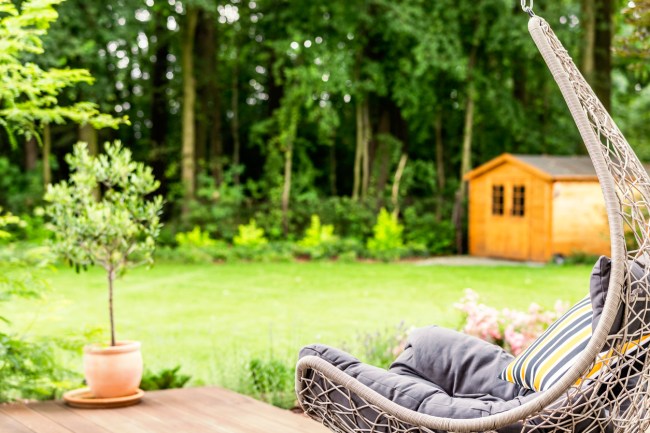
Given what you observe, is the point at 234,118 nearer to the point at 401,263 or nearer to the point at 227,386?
the point at 401,263

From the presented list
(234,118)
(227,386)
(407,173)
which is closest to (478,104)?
(407,173)

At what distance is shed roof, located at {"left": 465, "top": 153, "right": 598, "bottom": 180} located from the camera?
14000mm

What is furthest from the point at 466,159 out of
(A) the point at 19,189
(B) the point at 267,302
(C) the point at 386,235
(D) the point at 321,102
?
(A) the point at 19,189

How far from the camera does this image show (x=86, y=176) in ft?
15.6

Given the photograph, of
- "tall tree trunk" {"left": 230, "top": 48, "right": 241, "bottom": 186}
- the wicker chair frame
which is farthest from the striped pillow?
"tall tree trunk" {"left": 230, "top": 48, "right": 241, "bottom": 186}

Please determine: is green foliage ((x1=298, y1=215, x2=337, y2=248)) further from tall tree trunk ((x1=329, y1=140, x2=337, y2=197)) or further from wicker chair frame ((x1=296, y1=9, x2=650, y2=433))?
wicker chair frame ((x1=296, y1=9, x2=650, y2=433))

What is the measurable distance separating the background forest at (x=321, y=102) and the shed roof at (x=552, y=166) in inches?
59.2

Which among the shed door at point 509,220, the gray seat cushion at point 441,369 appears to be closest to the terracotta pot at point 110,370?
the gray seat cushion at point 441,369

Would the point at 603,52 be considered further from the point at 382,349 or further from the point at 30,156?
the point at 382,349

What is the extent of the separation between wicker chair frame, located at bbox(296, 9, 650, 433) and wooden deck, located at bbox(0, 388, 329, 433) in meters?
Answer: 1.31

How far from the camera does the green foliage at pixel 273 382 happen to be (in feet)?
15.6

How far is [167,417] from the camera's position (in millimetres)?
4195

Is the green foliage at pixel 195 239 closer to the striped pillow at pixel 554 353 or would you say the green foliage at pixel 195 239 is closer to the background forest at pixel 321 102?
the background forest at pixel 321 102

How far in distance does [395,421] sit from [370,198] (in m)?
13.2
